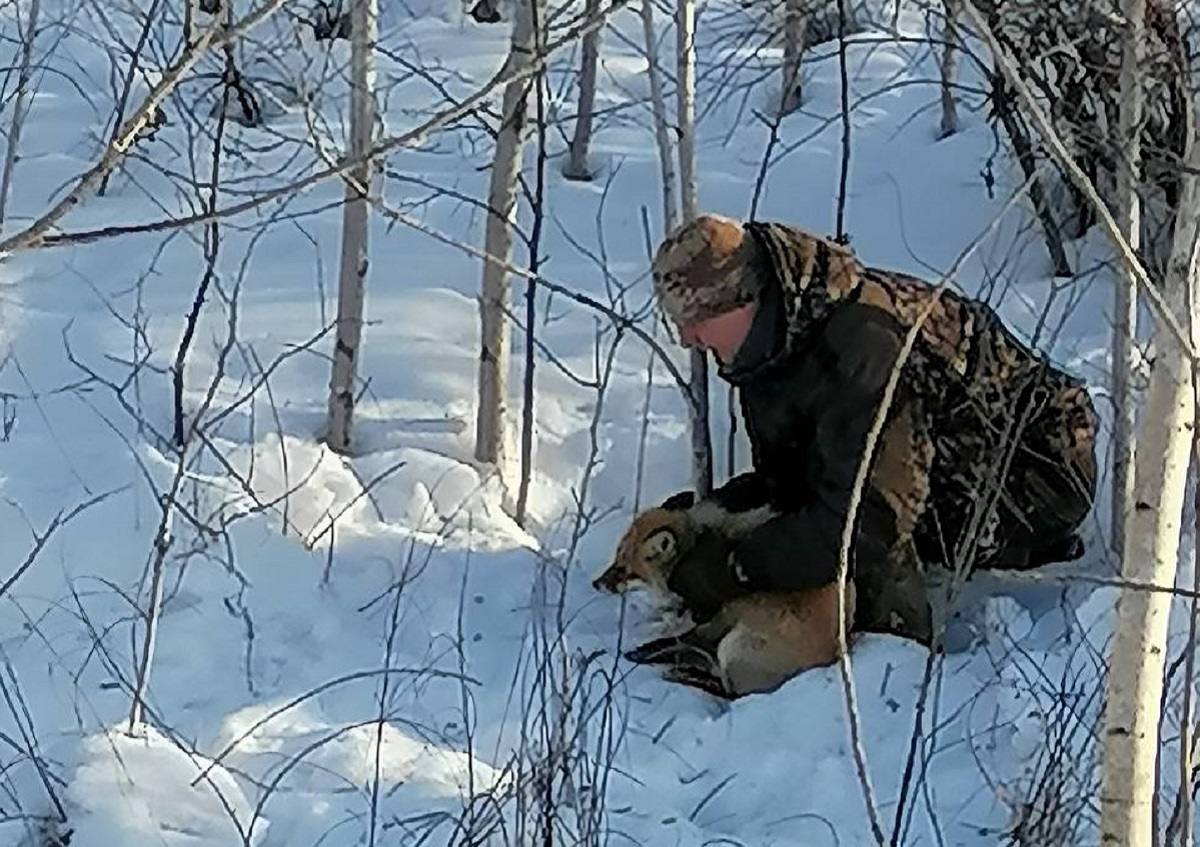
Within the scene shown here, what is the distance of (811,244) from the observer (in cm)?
407

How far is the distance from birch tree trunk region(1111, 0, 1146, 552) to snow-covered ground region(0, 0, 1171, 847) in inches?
11.2

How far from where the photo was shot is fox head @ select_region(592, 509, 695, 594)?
4.32 metres

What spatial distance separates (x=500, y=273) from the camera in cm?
488

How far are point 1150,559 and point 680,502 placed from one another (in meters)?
2.53

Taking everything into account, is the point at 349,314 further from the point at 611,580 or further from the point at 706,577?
the point at 706,577

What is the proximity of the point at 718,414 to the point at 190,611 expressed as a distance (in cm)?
154

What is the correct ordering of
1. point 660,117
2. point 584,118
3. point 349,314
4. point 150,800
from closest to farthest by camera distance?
point 150,800 < point 660,117 < point 349,314 < point 584,118

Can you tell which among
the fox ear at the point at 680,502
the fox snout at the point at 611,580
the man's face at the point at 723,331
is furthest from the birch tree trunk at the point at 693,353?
the man's face at the point at 723,331

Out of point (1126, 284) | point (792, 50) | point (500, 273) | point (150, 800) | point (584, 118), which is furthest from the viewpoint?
point (792, 50)

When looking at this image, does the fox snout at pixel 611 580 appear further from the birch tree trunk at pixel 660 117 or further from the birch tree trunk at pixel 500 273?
the birch tree trunk at pixel 660 117

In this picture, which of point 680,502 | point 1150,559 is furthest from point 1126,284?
point 1150,559

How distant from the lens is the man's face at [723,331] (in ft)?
13.0

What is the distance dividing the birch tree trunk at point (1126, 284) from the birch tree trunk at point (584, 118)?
108 inches

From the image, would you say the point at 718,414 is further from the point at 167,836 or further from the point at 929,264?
the point at 167,836
